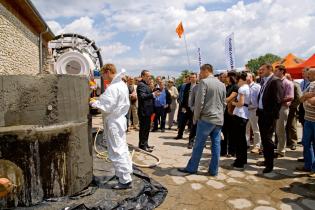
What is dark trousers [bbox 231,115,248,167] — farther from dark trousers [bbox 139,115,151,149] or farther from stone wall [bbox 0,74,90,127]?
stone wall [bbox 0,74,90,127]

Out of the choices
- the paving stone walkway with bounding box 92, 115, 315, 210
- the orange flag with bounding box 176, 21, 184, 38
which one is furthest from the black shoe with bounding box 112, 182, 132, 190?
the orange flag with bounding box 176, 21, 184, 38

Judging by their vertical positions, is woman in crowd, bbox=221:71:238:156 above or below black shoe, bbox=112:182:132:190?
above

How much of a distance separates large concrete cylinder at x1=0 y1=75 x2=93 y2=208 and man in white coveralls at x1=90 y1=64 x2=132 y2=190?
43cm

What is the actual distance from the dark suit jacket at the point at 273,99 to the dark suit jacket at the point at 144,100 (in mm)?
2744

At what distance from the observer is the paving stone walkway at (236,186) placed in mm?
4297

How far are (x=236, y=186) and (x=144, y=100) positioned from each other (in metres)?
3.09

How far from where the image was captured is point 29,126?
3.93m

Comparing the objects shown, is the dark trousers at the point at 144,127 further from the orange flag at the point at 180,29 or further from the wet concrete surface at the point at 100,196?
the orange flag at the point at 180,29

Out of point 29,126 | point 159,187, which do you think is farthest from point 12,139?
point 159,187

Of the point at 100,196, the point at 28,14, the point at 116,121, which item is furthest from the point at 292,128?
the point at 28,14

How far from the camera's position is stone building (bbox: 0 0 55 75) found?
31.7 feet

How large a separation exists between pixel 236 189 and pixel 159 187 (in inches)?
48.8

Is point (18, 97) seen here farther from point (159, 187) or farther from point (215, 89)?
point (215, 89)

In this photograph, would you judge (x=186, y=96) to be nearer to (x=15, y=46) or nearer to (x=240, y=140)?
(x=240, y=140)
